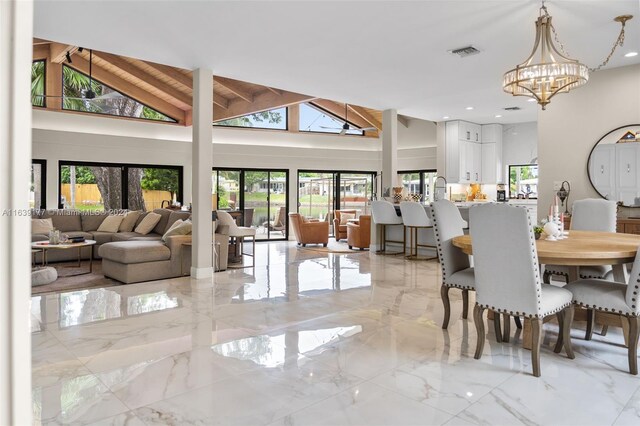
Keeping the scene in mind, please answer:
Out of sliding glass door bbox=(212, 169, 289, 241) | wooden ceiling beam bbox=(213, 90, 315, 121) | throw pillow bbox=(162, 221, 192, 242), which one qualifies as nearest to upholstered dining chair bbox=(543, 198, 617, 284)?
throw pillow bbox=(162, 221, 192, 242)

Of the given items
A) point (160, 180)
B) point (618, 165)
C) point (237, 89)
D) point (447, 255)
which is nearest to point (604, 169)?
point (618, 165)

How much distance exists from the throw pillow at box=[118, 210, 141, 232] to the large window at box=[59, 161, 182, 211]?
196 centimetres

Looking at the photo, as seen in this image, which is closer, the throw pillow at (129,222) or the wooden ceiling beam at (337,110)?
the throw pillow at (129,222)

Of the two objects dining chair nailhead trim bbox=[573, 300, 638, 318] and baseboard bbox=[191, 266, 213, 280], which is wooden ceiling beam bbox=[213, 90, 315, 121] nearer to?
baseboard bbox=[191, 266, 213, 280]

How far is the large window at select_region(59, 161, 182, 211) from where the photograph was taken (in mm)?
9797

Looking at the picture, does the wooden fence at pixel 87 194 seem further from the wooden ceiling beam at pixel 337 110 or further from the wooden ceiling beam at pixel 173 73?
the wooden ceiling beam at pixel 337 110

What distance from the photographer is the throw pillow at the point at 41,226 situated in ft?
24.6

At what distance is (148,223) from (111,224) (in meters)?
0.89

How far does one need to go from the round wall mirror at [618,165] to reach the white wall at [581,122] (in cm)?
9

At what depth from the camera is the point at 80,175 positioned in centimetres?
989

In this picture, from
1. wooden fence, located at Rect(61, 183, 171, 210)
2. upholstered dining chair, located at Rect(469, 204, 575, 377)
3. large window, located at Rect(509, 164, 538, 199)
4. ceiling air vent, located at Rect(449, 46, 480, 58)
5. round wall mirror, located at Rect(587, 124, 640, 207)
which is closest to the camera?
upholstered dining chair, located at Rect(469, 204, 575, 377)

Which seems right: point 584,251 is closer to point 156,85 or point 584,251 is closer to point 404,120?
point 156,85

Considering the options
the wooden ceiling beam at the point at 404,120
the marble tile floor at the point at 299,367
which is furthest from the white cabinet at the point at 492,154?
the marble tile floor at the point at 299,367

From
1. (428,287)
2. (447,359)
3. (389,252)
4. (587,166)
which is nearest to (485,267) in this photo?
(447,359)
